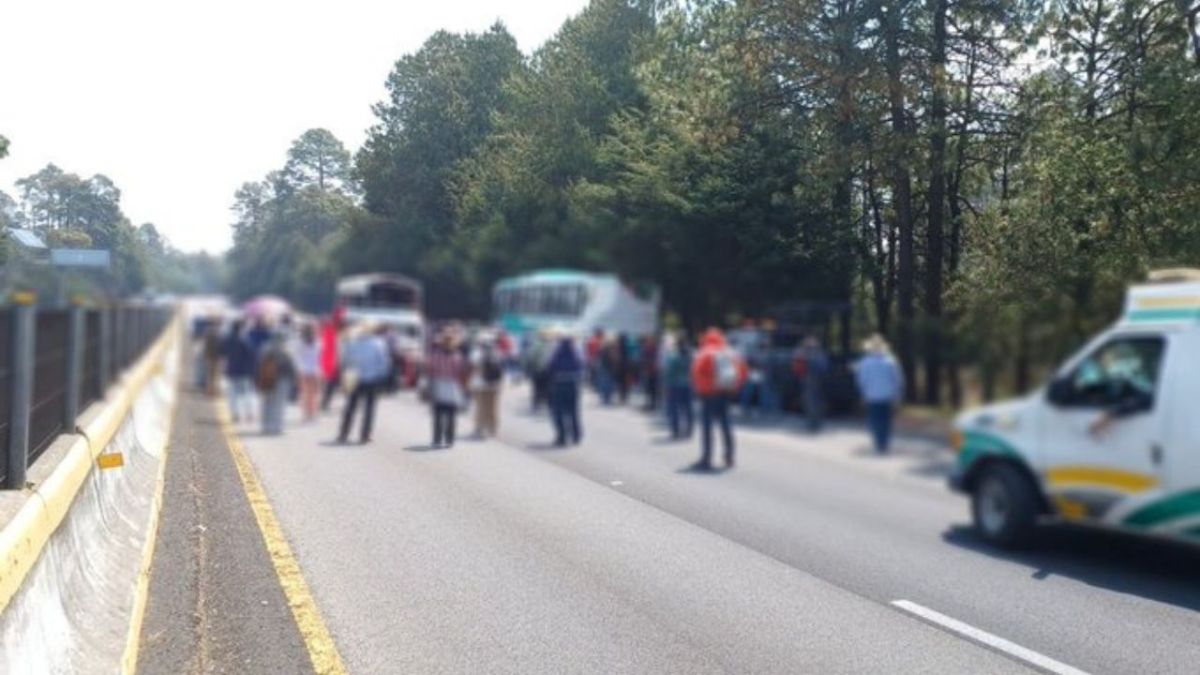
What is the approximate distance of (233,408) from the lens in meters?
19.4

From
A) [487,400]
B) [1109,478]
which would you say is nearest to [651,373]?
[487,400]

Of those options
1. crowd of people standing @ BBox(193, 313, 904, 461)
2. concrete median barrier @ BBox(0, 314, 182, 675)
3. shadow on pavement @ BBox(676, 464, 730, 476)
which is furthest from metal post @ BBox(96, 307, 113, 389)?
shadow on pavement @ BBox(676, 464, 730, 476)

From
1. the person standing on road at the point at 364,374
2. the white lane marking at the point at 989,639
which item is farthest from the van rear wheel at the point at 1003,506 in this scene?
the person standing on road at the point at 364,374

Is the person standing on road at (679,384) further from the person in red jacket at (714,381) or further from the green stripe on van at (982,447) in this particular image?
the green stripe on van at (982,447)

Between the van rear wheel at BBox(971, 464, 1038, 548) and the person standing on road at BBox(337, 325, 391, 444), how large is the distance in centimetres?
983

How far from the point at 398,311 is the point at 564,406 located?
57.9 feet

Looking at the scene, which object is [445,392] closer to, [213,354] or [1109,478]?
[213,354]

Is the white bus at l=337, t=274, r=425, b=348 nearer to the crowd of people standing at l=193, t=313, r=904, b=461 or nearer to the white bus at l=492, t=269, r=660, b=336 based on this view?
the white bus at l=492, t=269, r=660, b=336

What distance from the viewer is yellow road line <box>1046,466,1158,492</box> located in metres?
4.91

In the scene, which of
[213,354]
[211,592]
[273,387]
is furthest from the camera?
[213,354]

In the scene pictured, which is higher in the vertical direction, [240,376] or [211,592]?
[240,376]

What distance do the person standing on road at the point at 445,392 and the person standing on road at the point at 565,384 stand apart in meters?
1.28

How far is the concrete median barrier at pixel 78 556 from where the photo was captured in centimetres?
457

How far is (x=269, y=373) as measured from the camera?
17.6 m
